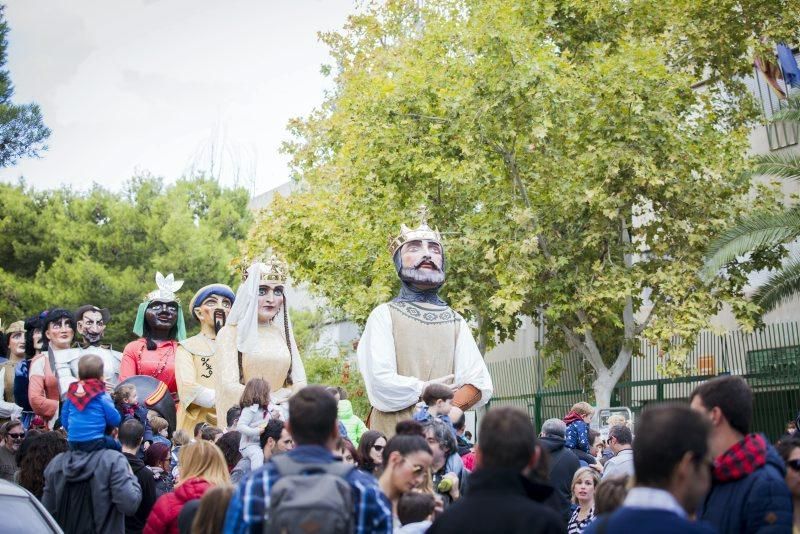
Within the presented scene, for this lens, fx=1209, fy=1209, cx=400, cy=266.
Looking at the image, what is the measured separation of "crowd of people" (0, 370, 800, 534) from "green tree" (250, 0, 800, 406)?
11604mm

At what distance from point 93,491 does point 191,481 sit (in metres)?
1.67

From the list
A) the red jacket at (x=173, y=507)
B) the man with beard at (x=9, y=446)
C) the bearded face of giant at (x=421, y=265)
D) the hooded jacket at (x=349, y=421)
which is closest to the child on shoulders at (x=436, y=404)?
the bearded face of giant at (x=421, y=265)

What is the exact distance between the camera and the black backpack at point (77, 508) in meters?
8.61

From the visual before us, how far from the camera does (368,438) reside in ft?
27.0

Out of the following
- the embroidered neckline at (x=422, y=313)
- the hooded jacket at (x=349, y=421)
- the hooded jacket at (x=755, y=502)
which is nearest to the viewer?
the hooded jacket at (x=755, y=502)

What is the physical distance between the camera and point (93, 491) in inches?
336

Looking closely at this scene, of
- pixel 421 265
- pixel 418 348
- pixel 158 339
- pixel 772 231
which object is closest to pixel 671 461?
pixel 418 348

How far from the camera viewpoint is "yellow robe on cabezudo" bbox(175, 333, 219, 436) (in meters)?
12.6

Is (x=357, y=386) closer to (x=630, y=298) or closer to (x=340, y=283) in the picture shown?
(x=340, y=283)

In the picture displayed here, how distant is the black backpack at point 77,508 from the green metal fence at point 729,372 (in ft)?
43.9

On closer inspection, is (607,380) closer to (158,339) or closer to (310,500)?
(158,339)

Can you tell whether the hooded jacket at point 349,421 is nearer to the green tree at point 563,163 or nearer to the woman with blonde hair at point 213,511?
the woman with blonde hair at point 213,511

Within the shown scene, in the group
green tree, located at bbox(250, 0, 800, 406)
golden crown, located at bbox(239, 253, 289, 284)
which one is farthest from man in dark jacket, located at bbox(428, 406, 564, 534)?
green tree, located at bbox(250, 0, 800, 406)

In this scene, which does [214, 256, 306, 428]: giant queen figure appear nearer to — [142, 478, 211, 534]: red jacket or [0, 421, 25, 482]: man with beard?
[0, 421, 25, 482]: man with beard
